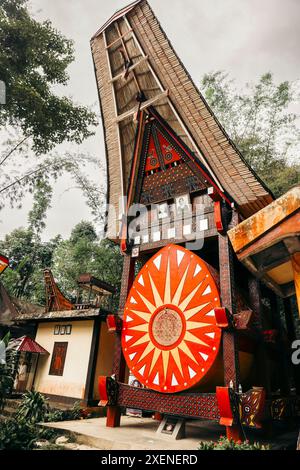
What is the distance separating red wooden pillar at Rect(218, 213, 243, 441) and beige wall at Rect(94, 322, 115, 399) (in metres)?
5.88

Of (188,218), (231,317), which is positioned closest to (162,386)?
(231,317)

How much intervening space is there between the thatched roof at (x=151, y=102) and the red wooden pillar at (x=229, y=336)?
36.8 inches

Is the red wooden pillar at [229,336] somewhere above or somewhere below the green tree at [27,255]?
below

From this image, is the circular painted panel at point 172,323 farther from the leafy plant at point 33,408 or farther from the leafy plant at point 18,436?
the leafy plant at point 33,408

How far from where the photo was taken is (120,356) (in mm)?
7098

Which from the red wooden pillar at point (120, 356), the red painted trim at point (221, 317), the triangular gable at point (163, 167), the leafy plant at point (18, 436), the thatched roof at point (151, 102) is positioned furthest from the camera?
the triangular gable at point (163, 167)

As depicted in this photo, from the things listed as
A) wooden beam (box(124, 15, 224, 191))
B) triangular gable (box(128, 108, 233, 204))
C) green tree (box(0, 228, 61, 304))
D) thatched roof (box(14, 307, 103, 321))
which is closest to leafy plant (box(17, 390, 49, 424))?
thatched roof (box(14, 307, 103, 321))

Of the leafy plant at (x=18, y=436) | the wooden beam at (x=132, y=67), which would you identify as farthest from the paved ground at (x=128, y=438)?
the wooden beam at (x=132, y=67)

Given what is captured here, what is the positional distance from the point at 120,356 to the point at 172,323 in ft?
5.65

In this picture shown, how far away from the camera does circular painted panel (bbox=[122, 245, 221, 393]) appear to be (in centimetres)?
582

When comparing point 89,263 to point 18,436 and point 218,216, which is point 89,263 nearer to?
point 218,216

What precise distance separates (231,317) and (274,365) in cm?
333

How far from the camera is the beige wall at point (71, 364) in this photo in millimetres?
9875
